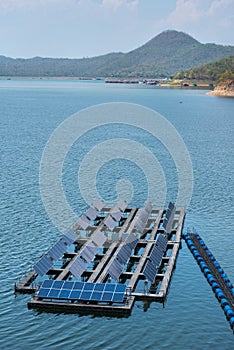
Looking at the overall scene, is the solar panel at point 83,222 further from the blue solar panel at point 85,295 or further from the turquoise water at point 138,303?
the blue solar panel at point 85,295

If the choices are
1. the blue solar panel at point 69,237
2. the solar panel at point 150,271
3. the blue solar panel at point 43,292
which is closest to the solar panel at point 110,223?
the blue solar panel at point 69,237

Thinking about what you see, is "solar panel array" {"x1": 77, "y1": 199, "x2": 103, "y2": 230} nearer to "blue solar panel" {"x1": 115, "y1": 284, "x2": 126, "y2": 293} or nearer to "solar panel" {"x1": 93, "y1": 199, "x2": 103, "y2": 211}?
"solar panel" {"x1": 93, "y1": 199, "x2": 103, "y2": 211}

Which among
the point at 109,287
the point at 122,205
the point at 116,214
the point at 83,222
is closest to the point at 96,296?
the point at 109,287

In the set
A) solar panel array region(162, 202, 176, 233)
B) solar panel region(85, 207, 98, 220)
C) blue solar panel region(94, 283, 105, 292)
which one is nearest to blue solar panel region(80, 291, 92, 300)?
blue solar panel region(94, 283, 105, 292)

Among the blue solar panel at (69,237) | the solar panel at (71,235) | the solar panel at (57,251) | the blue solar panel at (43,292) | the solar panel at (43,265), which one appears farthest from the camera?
the solar panel at (71,235)

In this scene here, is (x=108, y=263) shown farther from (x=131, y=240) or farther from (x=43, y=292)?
→ (x=43, y=292)

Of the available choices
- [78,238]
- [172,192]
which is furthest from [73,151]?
[78,238]
